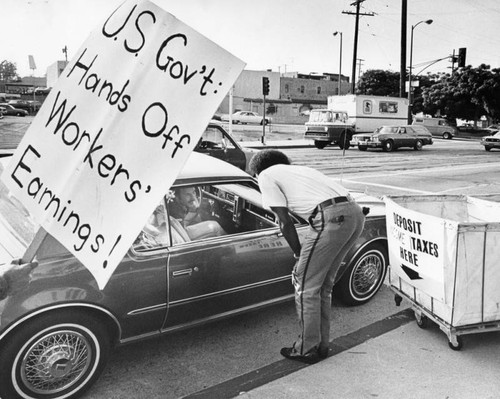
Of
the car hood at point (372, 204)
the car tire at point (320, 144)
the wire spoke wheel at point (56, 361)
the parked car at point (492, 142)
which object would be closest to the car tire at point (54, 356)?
the wire spoke wheel at point (56, 361)

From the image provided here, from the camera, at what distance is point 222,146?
1002cm

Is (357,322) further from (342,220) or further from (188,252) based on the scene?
(188,252)

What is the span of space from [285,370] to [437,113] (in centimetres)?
5330

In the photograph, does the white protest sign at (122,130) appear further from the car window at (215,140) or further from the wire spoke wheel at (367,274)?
the car window at (215,140)

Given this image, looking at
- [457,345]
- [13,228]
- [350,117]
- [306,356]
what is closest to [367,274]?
[457,345]

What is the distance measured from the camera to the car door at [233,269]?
3225mm

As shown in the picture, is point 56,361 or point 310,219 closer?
point 56,361

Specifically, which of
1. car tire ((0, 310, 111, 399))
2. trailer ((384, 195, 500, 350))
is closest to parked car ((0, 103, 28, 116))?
car tire ((0, 310, 111, 399))

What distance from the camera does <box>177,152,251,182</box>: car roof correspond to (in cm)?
352

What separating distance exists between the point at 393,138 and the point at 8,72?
352 ft

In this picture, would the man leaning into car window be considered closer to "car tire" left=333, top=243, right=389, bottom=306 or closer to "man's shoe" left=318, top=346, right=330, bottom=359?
"man's shoe" left=318, top=346, right=330, bottom=359

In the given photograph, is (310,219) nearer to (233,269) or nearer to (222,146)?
(233,269)

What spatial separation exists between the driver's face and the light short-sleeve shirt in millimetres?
891

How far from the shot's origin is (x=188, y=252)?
3.23 m
